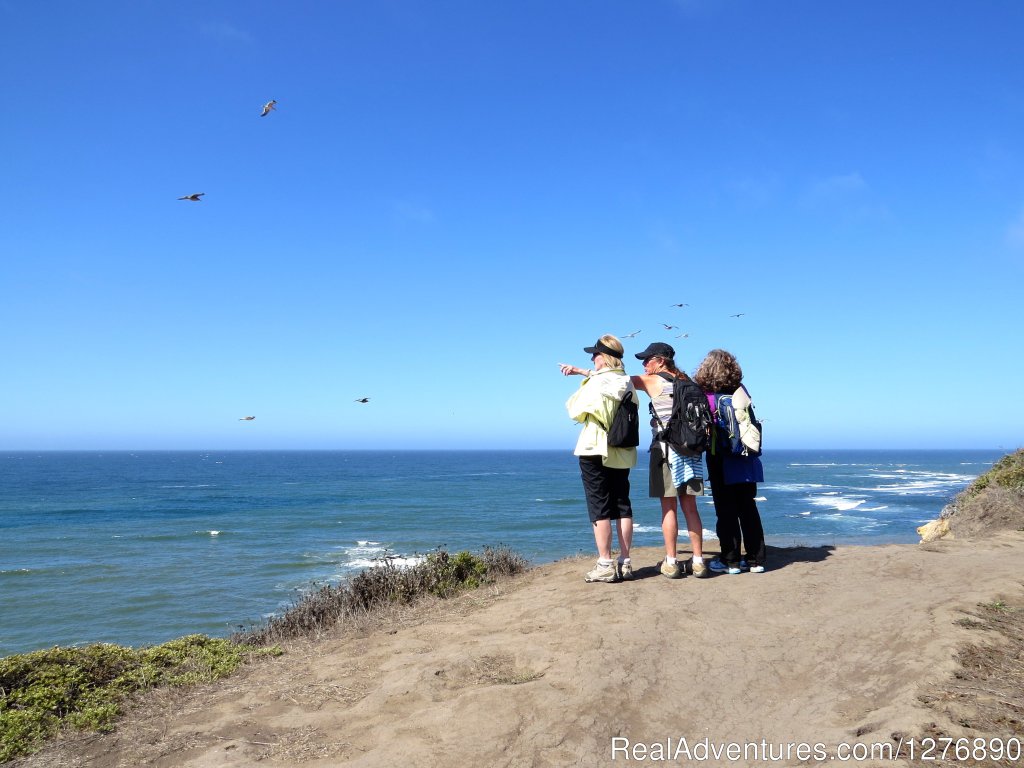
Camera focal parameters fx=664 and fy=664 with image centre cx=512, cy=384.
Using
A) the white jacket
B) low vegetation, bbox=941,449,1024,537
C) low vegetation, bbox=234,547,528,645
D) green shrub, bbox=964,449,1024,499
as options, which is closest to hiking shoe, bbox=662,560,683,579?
the white jacket

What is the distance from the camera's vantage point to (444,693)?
420 cm

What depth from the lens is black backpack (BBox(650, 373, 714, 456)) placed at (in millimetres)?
5934

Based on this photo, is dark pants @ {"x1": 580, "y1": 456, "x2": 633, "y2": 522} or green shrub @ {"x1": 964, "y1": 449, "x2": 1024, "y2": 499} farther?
green shrub @ {"x1": 964, "y1": 449, "x2": 1024, "y2": 499}

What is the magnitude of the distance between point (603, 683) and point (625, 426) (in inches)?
98.9

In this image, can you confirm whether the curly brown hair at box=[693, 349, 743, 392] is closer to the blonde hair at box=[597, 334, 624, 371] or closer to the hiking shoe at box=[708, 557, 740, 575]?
the blonde hair at box=[597, 334, 624, 371]

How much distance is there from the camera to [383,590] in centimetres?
755

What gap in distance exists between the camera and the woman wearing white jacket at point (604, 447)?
605 cm

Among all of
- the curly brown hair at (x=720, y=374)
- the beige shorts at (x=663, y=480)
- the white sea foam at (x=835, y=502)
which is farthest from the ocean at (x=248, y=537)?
the curly brown hair at (x=720, y=374)

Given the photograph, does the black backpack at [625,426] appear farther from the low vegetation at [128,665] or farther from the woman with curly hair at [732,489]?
the low vegetation at [128,665]

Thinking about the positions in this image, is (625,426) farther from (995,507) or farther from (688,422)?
(995,507)

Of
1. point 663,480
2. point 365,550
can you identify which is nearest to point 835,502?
point 365,550

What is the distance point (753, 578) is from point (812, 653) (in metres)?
1.77

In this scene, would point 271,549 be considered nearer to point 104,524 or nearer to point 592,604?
point 104,524

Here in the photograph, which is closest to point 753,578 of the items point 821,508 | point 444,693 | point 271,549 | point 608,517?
point 608,517
